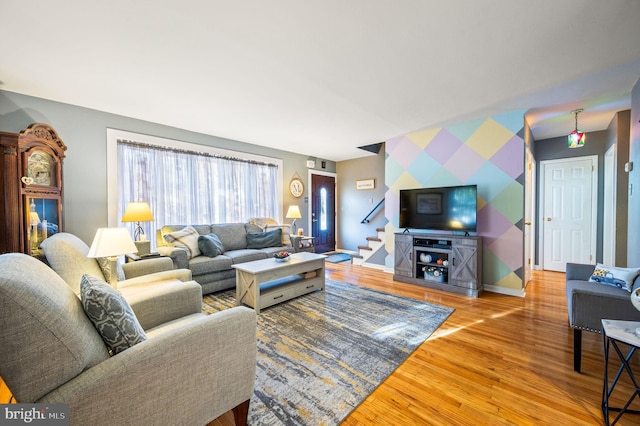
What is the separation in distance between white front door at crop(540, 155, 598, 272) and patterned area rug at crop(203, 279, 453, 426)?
3.38 m

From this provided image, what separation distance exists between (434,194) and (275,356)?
3.23m

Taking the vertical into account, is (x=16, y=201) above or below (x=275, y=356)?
above

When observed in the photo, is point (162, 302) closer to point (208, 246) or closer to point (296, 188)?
point (208, 246)

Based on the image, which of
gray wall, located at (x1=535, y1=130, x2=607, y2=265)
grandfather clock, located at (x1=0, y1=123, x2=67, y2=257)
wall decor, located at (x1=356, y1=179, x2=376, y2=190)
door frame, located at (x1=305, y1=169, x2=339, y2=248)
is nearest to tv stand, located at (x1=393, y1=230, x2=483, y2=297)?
wall decor, located at (x1=356, y1=179, x2=376, y2=190)

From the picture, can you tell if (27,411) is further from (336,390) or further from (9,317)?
(336,390)

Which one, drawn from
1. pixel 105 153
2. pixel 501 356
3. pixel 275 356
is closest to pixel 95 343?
pixel 275 356

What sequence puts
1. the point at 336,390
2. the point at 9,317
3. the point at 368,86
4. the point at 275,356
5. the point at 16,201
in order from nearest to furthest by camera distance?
1. the point at 9,317
2. the point at 336,390
3. the point at 275,356
4. the point at 16,201
5. the point at 368,86

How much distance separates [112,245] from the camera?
1789 mm

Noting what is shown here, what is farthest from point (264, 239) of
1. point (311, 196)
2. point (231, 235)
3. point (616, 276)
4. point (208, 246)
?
point (616, 276)

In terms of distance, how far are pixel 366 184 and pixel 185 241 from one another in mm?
4305

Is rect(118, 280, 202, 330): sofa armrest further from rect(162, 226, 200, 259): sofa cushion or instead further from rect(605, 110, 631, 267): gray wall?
rect(605, 110, 631, 267): gray wall

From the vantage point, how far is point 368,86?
276cm

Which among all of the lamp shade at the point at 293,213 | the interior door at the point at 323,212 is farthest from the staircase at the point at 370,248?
the lamp shade at the point at 293,213

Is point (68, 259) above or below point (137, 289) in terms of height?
above
